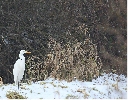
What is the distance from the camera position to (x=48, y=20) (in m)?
10.6

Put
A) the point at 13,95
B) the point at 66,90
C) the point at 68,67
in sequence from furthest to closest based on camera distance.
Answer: the point at 68,67
the point at 66,90
the point at 13,95

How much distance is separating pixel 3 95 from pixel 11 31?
14.5 feet

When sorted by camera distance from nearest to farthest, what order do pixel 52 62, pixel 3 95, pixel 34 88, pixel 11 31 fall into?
1. pixel 3 95
2. pixel 34 88
3. pixel 52 62
4. pixel 11 31

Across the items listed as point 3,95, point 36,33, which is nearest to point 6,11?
point 36,33

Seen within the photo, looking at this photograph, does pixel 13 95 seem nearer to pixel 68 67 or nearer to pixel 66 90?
pixel 66 90

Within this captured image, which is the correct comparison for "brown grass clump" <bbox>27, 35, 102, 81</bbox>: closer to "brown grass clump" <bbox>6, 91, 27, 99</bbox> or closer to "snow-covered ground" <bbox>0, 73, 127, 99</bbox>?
"snow-covered ground" <bbox>0, 73, 127, 99</bbox>

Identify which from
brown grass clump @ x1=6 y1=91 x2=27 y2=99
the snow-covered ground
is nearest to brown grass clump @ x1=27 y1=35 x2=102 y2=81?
the snow-covered ground

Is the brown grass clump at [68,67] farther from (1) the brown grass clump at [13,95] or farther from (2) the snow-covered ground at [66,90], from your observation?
(1) the brown grass clump at [13,95]

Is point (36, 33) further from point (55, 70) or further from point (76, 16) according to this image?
point (55, 70)

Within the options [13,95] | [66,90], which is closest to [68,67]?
[66,90]

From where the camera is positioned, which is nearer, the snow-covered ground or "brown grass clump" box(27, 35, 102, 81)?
the snow-covered ground

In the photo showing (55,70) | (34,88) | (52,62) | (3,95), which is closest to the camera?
(3,95)

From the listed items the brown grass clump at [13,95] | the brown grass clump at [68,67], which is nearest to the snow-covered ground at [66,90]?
the brown grass clump at [13,95]

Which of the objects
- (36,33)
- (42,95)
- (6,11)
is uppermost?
(6,11)
